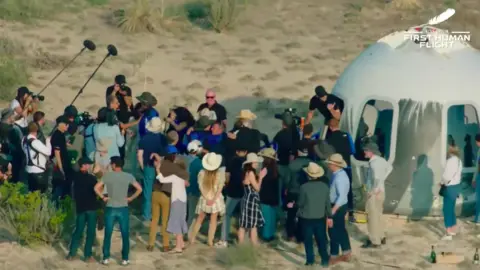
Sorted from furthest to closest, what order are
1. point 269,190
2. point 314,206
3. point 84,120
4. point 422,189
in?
point 84,120 → point 422,189 → point 269,190 → point 314,206

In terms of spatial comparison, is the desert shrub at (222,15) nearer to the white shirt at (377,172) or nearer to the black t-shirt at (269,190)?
the black t-shirt at (269,190)

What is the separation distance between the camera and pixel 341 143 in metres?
15.9

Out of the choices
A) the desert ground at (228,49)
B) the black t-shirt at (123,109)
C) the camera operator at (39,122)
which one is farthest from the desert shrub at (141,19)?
the camera operator at (39,122)

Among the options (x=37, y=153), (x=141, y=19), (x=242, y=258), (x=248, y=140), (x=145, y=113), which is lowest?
(x=242, y=258)

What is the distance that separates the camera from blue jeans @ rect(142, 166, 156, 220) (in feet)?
53.5

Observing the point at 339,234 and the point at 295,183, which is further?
the point at 295,183

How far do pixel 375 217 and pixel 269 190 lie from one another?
1.38 m

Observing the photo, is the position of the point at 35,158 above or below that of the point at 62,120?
below

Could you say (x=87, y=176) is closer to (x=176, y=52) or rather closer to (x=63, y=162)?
(x=63, y=162)

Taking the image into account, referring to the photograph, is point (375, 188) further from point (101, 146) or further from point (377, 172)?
point (101, 146)

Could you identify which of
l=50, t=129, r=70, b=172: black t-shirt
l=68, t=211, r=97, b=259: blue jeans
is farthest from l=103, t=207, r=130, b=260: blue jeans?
l=50, t=129, r=70, b=172: black t-shirt

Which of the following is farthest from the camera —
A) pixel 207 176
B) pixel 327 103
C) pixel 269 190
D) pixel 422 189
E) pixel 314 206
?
pixel 327 103

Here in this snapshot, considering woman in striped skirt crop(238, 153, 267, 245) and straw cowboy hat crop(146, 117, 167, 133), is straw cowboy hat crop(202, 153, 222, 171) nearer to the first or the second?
woman in striped skirt crop(238, 153, 267, 245)

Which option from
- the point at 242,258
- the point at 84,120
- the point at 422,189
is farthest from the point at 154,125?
the point at 422,189
